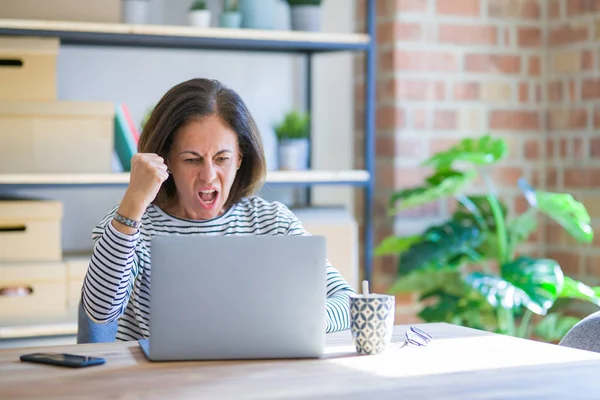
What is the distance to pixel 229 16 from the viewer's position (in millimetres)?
3100

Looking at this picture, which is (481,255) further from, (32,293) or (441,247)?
(32,293)

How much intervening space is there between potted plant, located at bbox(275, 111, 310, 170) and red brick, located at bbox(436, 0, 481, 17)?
673 millimetres

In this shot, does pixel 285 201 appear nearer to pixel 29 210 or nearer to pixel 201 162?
pixel 29 210

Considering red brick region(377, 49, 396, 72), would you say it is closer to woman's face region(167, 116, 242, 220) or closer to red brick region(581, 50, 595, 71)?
red brick region(581, 50, 595, 71)

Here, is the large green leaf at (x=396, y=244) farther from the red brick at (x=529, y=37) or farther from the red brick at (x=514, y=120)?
the red brick at (x=529, y=37)

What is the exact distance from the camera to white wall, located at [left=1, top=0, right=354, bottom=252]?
325 centimetres

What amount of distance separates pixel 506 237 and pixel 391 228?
413 mm

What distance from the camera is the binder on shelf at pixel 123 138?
2.98 m

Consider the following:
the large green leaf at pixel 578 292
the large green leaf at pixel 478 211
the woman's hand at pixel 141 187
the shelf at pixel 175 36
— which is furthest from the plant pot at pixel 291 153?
the woman's hand at pixel 141 187

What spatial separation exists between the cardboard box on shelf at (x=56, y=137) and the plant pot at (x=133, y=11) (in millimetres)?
281

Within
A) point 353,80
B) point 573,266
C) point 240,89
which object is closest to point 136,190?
point 240,89

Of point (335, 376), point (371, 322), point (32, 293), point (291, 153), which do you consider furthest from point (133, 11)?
point (335, 376)

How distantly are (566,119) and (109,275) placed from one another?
2.23 metres

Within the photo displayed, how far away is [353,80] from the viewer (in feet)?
11.9
